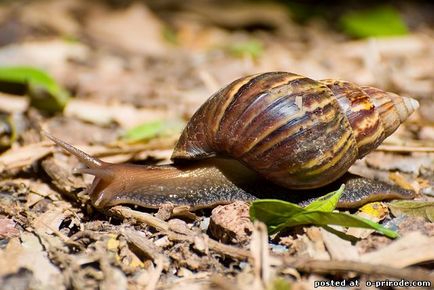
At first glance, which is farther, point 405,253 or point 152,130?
point 152,130

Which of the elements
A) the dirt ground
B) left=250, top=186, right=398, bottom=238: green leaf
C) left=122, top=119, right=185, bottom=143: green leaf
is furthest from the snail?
left=122, top=119, right=185, bottom=143: green leaf

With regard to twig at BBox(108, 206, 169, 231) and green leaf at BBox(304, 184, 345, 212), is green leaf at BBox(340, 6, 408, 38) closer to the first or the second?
green leaf at BBox(304, 184, 345, 212)

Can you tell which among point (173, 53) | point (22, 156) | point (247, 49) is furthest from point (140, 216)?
point (173, 53)

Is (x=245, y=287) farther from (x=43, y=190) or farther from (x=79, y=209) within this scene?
(x=43, y=190)

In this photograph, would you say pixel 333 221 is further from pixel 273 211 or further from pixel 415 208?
pixel 415 208

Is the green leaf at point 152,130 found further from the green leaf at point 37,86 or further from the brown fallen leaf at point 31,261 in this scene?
the brown fallen leaf at point 31,261

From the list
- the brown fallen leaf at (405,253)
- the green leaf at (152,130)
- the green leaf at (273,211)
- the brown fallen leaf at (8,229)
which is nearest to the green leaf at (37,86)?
the green leaf at (152,130)

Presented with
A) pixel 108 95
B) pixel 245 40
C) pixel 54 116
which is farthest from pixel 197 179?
pixel 245 40
